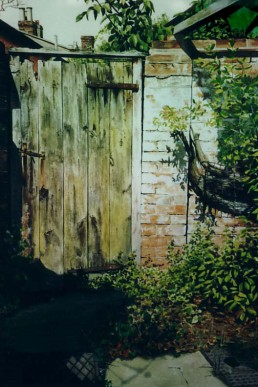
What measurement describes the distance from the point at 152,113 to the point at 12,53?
1.46 meters

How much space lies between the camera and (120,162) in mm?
4391

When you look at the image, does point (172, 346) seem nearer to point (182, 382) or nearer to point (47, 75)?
point (182, 382)

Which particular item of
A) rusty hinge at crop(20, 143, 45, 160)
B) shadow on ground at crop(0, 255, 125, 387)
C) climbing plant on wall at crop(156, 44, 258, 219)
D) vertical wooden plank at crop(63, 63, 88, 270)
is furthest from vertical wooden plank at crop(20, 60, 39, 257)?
climbing plant on wall at crop(156, 44, 258, 219)

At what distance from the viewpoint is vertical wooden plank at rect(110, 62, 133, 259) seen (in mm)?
4297

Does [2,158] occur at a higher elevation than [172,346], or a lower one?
higher

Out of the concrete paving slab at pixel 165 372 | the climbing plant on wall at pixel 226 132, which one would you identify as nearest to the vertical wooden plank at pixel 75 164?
the climbing plant on wall at pixel 226 132

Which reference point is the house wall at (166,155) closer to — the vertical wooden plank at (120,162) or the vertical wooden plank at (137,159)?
the vertical wooden plank at (137,159)

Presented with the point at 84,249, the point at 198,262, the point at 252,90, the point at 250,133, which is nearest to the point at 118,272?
the point at 84,249

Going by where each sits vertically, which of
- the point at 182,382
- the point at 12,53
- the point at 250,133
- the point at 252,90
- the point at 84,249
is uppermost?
the point at 12,53

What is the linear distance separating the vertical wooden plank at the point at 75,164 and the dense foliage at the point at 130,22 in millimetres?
587

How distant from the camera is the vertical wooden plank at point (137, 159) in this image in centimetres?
425

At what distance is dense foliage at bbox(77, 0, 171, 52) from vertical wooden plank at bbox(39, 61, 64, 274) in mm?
741

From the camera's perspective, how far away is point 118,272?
4.55 meters

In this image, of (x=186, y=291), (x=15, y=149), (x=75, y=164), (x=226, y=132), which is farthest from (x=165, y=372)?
(x=15, y=149)
